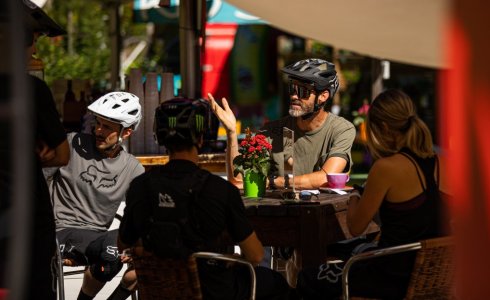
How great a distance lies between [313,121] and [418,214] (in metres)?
1.61

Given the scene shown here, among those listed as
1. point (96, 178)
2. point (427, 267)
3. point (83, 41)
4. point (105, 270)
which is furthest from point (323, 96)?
point (83, 41)

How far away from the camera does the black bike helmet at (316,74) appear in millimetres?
5781

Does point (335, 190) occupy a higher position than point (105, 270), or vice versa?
point (335, 190)

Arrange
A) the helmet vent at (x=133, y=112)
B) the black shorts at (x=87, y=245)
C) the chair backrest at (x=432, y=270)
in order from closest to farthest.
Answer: the chair backrest at (x=432, y=270)
the black shorts at (x=87, y=245)
the helmet vent at (x=133, y=112)

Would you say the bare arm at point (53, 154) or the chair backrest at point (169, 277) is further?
the chair backrest at point (169, 277)

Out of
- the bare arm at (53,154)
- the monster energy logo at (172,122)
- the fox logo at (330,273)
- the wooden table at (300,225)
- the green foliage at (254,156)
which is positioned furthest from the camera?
the green foliage at (254,156)

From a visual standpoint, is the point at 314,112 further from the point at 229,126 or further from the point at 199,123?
the point at 199,123

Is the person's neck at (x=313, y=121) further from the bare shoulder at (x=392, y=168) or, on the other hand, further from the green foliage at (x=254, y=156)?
the bare shoulder at (x=392, y=168)

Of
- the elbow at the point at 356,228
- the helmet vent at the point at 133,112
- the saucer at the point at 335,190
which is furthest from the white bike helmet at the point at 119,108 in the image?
the elbow at the point at 356,228

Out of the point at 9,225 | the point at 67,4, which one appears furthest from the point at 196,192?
the point at 67,4

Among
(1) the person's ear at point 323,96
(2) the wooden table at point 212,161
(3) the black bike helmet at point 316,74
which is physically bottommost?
(2) the wooden table at point 212,161

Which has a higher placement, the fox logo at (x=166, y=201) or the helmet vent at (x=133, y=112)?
the helmet vent at (x=133, y=112)

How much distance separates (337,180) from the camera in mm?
5461

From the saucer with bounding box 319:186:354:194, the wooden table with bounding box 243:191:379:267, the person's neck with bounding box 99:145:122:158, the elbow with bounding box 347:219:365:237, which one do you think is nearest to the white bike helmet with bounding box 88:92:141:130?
the person's neck with bounding box 99:145:122:158
